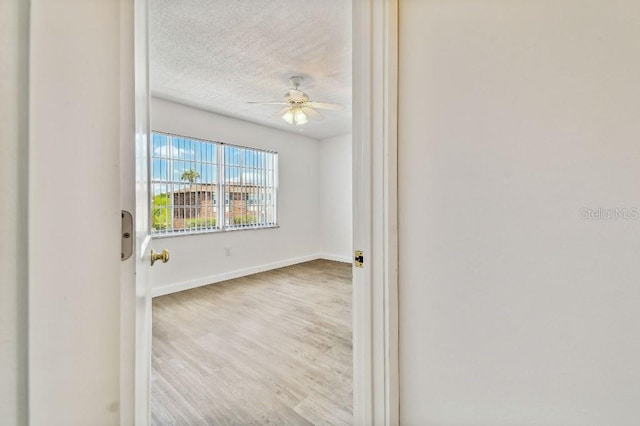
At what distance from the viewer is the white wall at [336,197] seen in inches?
201

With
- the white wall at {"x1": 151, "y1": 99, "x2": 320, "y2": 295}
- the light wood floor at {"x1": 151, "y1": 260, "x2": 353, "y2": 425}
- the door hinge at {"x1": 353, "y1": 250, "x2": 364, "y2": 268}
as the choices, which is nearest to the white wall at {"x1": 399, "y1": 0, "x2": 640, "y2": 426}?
the door hinge at {"x1": 353, "y1": 250, "x2": 364, "y2": 268}

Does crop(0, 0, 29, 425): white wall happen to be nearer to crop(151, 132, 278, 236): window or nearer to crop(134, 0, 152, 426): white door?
crop(134, 0, 152, 426): white door

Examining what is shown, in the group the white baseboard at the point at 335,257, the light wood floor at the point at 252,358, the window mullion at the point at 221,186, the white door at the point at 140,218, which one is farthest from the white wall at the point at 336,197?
the white door at the point at 140,218

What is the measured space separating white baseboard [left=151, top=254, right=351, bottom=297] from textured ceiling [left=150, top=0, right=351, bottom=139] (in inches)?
88.1

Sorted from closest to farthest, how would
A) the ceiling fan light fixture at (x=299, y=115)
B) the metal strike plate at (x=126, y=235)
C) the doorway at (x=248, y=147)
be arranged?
the metal strike plate at (x=126, y=235), the doorway at (x=248, y=147), the ceiling fan light fixture at (x=299, y=115)

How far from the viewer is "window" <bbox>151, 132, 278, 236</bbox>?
3.39 m

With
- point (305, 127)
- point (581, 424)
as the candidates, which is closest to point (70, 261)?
point (581, 424)

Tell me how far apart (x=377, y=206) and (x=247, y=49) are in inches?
76.7

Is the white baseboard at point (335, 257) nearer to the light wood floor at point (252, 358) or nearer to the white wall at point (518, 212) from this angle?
the light wood floor at point (252, 358)

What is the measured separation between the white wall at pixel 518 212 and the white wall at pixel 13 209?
3.10 feet

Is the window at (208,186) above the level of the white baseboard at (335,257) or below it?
above

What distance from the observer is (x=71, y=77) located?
0.35m

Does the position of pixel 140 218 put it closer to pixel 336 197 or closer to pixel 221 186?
pixel 221 186

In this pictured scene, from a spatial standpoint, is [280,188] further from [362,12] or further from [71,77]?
[71,77]
